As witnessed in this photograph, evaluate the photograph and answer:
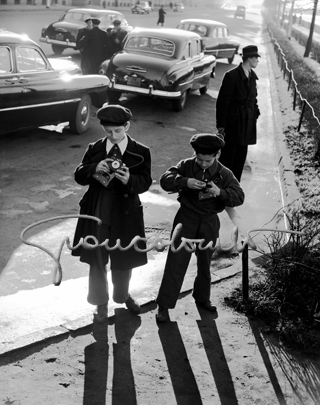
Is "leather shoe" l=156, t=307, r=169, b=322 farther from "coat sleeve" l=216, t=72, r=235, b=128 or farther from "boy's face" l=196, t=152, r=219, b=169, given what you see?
"coat sleeve" l=216, t=72, r=235, b=128

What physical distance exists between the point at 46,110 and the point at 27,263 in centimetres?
466

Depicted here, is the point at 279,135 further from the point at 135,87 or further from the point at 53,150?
the point at 53,150

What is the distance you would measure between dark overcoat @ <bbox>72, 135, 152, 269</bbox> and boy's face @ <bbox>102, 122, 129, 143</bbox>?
4.4 inches

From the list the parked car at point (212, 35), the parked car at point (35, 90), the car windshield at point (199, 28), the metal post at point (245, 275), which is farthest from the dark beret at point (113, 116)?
the car windshield at point (199, 28)

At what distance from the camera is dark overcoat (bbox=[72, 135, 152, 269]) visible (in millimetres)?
4512

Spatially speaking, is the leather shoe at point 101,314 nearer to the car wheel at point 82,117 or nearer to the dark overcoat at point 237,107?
the dark overcoat at point 237,107

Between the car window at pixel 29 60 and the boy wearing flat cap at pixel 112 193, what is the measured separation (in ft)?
18.3

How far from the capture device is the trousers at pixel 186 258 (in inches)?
187

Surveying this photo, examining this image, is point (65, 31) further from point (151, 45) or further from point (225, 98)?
point (225, 98)

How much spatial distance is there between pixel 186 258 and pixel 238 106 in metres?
3.36

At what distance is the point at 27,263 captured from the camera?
5.96 meters

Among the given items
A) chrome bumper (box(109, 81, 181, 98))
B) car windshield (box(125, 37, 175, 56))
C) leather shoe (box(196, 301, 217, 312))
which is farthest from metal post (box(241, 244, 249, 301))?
car windshield (box(125, 37, 175, 56))

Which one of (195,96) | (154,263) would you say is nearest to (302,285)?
(154,263)

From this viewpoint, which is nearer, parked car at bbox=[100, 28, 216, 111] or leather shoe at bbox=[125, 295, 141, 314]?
leather shoe at bbox=[125, 295, 141, 314]
